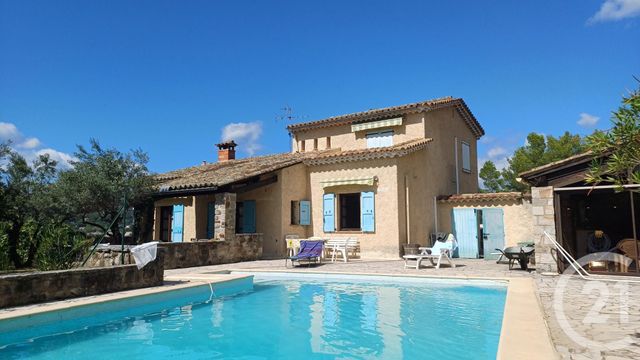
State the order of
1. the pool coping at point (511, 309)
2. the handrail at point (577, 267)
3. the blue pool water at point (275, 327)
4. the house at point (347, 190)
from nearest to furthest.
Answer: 1. the pool coping at point (511, 309)
2. the blue pool water at point (275, 327)
3. the handrail at point (577, 267)
4. the house at point (347, 190)

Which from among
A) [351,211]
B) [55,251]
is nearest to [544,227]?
[351,211]

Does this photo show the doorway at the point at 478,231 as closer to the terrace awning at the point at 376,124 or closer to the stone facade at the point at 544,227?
the terrace awning at the point at 376,124

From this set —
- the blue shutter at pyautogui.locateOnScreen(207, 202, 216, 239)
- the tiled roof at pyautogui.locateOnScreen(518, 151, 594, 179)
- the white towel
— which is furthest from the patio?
the blue shutter at pyautogui.locateOnScreen(207, 202, 216, 239)

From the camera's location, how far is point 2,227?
8312 millimetres

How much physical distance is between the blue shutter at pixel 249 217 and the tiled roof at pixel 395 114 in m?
5.90

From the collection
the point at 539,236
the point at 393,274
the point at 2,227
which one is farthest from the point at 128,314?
the point at 539,236

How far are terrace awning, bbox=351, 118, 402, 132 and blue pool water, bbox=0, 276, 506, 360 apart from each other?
10053 mm

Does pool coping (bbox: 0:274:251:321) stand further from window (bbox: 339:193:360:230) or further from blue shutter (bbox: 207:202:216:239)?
window (bbox: 339:193:360:230)

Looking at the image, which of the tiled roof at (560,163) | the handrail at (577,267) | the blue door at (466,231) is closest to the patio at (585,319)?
the handrail at (577,267)

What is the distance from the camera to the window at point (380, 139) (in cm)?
1867

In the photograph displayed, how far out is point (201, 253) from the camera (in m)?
13.7

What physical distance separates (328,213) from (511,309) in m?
11.6

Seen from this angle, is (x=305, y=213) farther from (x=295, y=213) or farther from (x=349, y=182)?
(x=349, y=182)

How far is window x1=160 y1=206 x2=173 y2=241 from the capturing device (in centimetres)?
1947
